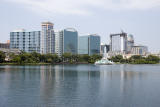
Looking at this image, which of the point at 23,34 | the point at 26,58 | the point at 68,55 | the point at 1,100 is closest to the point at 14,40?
the point at 23,34

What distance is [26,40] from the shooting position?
185375 millimetres

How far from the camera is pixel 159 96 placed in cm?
2606

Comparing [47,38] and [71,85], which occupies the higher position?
[47,38]

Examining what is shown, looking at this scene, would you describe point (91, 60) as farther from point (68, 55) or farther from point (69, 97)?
point (69, 97)

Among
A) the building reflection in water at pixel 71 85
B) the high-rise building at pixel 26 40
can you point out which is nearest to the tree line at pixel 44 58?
the high-rise building at pixel 26 40

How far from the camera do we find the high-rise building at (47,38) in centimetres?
18600

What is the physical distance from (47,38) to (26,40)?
53.8ft

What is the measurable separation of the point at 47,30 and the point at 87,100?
550ft

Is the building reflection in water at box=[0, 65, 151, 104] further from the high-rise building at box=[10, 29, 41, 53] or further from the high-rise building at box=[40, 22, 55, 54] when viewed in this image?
the high-rise building at box=[40, 22, 55, 54]

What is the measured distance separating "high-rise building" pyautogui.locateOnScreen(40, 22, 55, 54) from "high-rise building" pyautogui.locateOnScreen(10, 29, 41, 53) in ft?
12.8

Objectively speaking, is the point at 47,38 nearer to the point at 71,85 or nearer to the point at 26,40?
the point at 26,40

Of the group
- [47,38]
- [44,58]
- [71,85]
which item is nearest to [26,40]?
[47,38]

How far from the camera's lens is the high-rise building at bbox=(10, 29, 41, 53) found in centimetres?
18488

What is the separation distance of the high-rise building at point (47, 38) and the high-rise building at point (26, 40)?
154 inches
